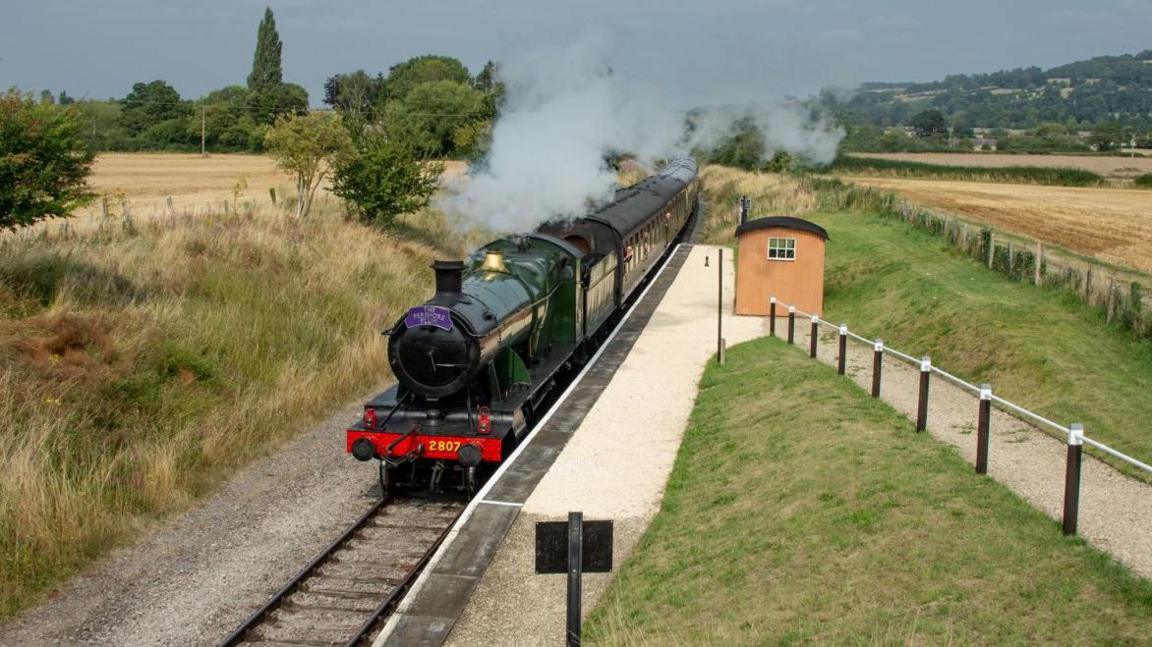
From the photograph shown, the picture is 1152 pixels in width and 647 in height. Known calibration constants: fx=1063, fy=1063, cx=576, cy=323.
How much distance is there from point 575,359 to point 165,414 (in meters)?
7.51

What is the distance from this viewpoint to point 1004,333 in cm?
1895

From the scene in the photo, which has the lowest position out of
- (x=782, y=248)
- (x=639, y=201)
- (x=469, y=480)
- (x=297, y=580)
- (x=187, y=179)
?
(x=297, y=580)

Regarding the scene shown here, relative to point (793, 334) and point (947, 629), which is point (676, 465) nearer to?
point (947, 629)

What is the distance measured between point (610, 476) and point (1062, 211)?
41.7 metres

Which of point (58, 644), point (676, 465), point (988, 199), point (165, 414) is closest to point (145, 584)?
point (58, 644)

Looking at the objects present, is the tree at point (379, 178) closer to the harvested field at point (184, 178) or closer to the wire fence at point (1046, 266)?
the harvested field at point (184, 178)

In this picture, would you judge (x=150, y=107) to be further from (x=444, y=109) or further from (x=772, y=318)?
(x=772, y=318)

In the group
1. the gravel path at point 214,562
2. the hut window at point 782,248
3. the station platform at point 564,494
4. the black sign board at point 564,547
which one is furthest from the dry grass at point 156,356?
the hut window at point 782,248

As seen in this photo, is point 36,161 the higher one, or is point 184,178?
point 36,161

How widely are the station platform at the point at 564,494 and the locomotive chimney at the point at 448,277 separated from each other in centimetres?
254


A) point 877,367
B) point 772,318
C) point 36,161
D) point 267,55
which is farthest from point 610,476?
point 267,55

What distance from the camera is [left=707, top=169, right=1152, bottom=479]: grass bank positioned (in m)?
15.2

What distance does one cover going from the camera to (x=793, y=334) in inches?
913

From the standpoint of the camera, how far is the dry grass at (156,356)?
1248cm
